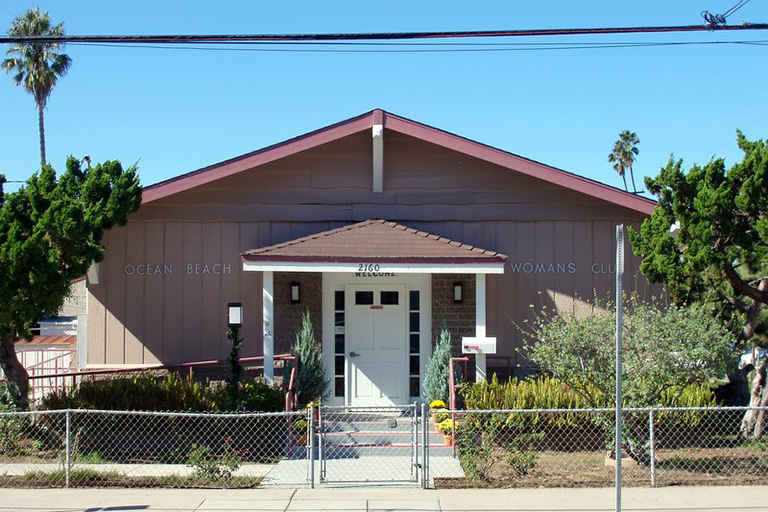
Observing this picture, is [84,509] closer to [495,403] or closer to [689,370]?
[495,403]

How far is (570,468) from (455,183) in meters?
5.12

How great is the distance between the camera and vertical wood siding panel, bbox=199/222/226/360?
1216cm

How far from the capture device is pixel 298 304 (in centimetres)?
1187

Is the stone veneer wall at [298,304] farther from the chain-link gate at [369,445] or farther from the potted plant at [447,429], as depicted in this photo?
the potted plant at [447,429]

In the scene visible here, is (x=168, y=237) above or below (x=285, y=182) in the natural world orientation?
below

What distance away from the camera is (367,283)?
12.0 meters

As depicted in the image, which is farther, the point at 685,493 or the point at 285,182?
the point at 285,182

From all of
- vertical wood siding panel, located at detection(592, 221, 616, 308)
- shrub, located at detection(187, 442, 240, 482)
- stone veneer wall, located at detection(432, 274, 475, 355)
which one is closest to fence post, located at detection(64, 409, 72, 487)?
shrub, located at detection(187, 442, 240, 482)

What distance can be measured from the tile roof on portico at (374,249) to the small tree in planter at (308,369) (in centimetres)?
111

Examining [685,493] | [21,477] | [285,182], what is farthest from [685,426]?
[21,477]

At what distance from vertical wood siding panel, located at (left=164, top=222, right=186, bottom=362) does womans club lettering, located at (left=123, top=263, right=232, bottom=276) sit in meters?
0.07

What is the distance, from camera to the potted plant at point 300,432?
1018 cm

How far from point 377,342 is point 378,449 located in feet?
7.71

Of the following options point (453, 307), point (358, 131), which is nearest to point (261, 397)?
point (453, 307)
